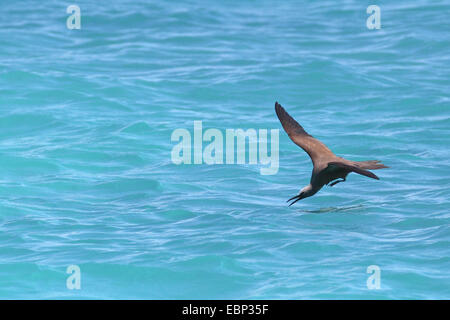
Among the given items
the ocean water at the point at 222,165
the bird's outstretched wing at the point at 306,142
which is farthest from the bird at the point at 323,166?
the ocean water at the point at 222,165

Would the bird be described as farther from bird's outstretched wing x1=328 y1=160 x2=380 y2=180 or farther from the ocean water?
the ocean water

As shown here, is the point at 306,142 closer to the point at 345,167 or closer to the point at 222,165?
the point at 345,167

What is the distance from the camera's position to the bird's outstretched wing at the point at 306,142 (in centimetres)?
943

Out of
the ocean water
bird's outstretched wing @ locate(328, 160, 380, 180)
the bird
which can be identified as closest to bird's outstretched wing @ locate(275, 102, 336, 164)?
the bird

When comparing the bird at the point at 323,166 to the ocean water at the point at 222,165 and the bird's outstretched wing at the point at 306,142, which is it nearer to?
the bird's outstretched wing at the point at 306,142

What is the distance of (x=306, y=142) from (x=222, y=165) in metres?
2.64

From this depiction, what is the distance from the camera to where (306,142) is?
9656mm

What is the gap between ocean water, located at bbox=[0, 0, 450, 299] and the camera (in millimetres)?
8625

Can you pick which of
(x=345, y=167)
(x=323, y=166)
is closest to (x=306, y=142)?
(x=323, y=166)

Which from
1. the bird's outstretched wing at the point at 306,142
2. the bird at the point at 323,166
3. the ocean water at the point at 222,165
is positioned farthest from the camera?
the bird's outstretched wing at the point at 306,142

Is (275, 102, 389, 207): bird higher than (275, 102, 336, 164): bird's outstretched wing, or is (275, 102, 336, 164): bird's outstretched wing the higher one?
(275, 102, 336, 164): bird's outstretched wing

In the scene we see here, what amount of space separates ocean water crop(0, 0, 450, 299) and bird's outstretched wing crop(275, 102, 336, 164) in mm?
815

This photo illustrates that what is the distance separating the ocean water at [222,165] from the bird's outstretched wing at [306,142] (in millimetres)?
815
